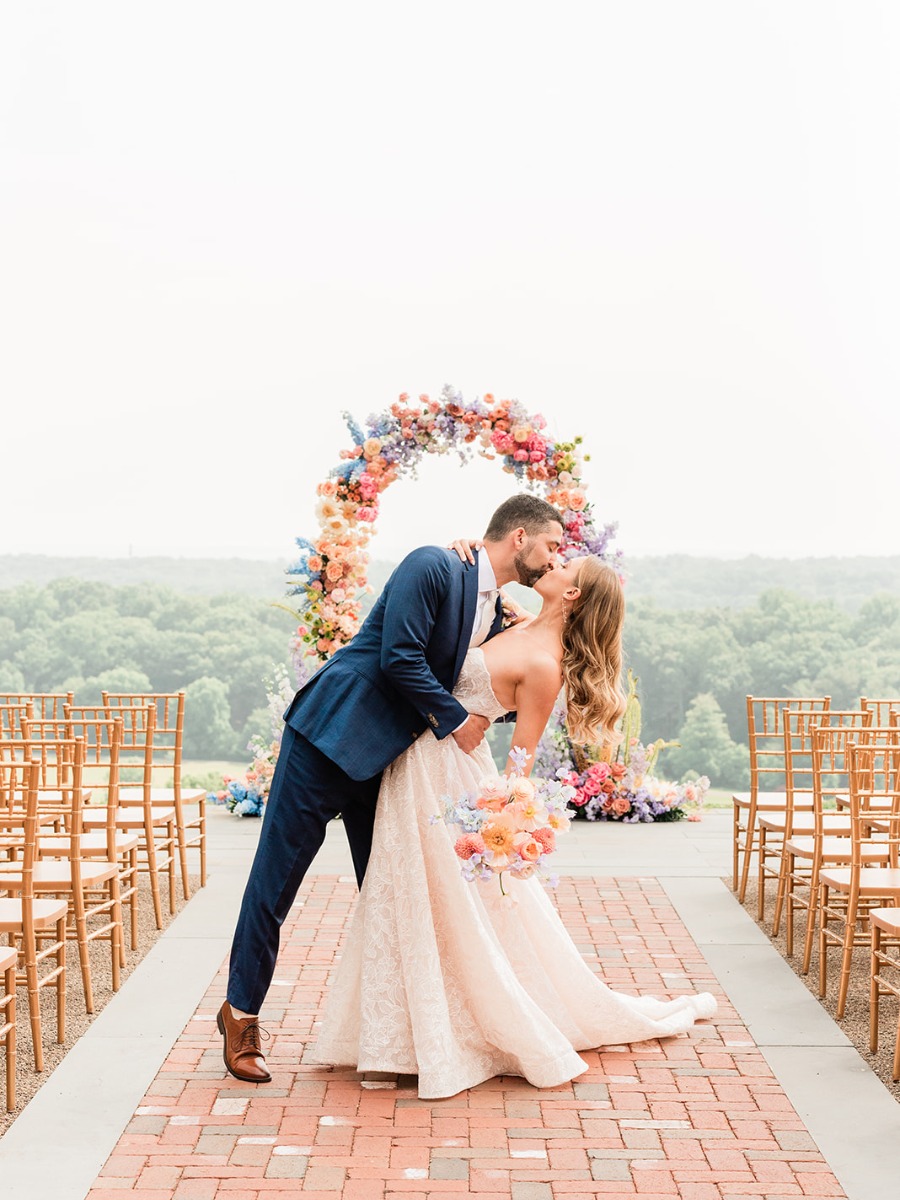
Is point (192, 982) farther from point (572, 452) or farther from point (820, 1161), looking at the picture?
point (572, 452)

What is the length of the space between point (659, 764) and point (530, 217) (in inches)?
296

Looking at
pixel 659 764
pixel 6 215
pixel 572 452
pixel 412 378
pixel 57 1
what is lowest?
pixel 659 764

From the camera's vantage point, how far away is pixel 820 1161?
351cm

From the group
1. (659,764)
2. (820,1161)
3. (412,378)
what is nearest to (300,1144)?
(820,1161)

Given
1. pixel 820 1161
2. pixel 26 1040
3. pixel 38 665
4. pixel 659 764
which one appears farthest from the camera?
pixel 38 665

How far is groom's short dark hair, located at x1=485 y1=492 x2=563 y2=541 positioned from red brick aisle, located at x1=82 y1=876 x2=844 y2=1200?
1.65 metres

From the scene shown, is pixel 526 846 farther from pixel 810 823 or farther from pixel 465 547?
pixel 810 823

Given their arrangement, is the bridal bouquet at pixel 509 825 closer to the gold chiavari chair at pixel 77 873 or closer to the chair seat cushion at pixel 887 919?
the chair seat cushion at pixel 887 919

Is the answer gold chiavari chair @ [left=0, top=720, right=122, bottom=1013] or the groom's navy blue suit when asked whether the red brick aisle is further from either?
gold chiavari chair @ [left=0, top=720, right=122, bottom=1013]

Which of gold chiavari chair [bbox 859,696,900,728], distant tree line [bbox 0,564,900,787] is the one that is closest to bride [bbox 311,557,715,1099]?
gold chiavari chair [bbox 859,696,900,728]

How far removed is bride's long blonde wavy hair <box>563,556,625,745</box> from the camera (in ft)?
13.4

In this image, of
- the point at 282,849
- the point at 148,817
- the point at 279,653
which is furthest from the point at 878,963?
the point at 279,653

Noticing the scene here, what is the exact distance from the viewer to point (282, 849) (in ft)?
13.3

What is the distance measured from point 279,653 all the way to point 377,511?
7483 millimetres
